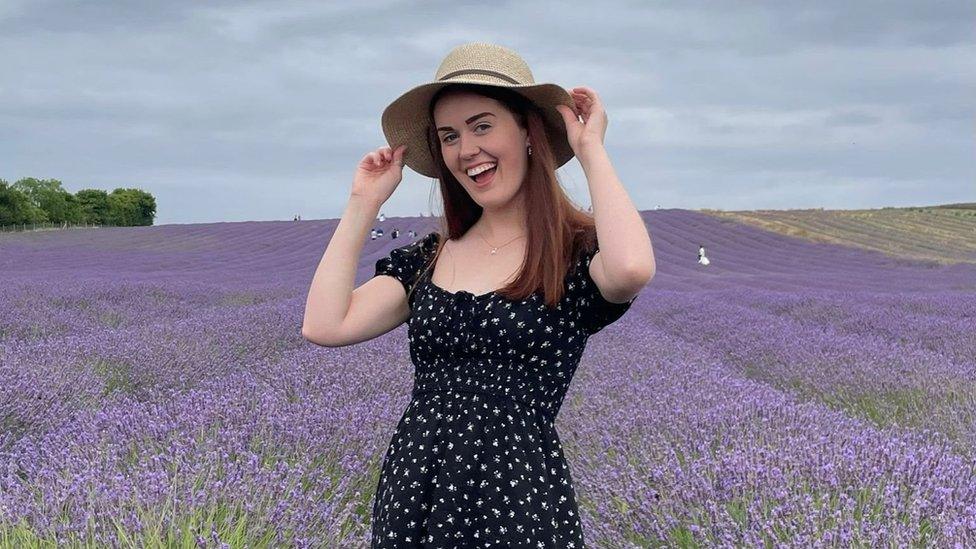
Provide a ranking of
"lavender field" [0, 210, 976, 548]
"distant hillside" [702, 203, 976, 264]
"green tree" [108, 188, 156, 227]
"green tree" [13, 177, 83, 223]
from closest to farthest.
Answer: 1. "lavender field" [0, 210, 976, 548]
2. "distant hillside" [702, 203, 976, 264]
3. "green tree" [13, 177, 83, 223]
4. "green tree" [108, 188, 156, 227]

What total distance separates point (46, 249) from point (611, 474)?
20952 millimetres

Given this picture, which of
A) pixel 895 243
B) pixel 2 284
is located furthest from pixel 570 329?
pixel 895 243

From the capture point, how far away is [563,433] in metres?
3.43

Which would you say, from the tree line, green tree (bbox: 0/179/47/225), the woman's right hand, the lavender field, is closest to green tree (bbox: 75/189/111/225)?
the tree line

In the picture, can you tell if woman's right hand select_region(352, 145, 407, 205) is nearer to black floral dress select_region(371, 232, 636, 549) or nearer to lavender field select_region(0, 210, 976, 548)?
black floral dress select_region(371, 232, 636, 549)

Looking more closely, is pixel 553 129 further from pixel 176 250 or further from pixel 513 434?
pixel 176 250

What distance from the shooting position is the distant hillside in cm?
2181

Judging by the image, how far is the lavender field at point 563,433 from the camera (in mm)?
1972

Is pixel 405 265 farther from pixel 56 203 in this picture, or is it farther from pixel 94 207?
pixel 94 207

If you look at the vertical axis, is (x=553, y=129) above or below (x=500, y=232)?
above

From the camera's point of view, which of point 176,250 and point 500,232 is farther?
point 176,250

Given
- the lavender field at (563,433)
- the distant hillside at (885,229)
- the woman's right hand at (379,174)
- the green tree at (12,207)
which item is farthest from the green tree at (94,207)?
the woman's right hand at (379,174)

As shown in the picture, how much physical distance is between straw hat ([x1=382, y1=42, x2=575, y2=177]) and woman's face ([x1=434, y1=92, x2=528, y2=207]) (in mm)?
48

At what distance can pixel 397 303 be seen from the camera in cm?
179
